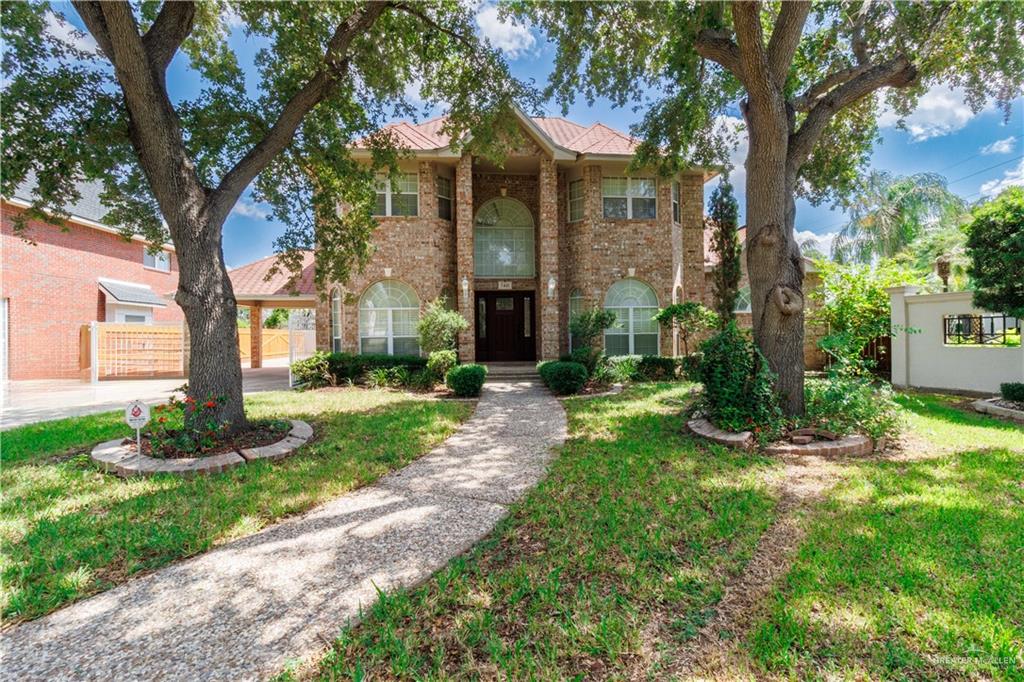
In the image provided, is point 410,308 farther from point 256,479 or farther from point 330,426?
point 256,479

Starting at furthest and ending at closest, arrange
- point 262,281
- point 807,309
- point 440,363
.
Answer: point 262,281 < point 807,309 < point 440,363

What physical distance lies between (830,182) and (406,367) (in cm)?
1147

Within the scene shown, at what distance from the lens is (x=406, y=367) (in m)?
12.0

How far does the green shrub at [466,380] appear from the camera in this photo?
32.8 feet

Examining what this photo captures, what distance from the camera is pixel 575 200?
555 inches

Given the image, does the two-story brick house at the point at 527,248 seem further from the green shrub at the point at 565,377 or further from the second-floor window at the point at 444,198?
the green shrub at the point at 565,377

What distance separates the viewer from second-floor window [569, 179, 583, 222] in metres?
13.9

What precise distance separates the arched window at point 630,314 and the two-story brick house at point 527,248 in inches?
1.3

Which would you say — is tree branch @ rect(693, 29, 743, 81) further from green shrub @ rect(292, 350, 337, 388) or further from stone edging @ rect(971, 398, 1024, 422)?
green shrub @ rect(292, 350, 337, 388)

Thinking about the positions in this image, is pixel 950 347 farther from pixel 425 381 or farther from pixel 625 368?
pixel 425 381

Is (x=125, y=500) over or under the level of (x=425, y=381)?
under

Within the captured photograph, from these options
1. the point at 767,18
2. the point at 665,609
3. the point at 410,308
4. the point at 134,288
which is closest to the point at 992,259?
the point at 767,18

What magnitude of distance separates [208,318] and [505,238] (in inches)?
400

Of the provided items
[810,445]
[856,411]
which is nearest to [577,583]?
[810,445]
